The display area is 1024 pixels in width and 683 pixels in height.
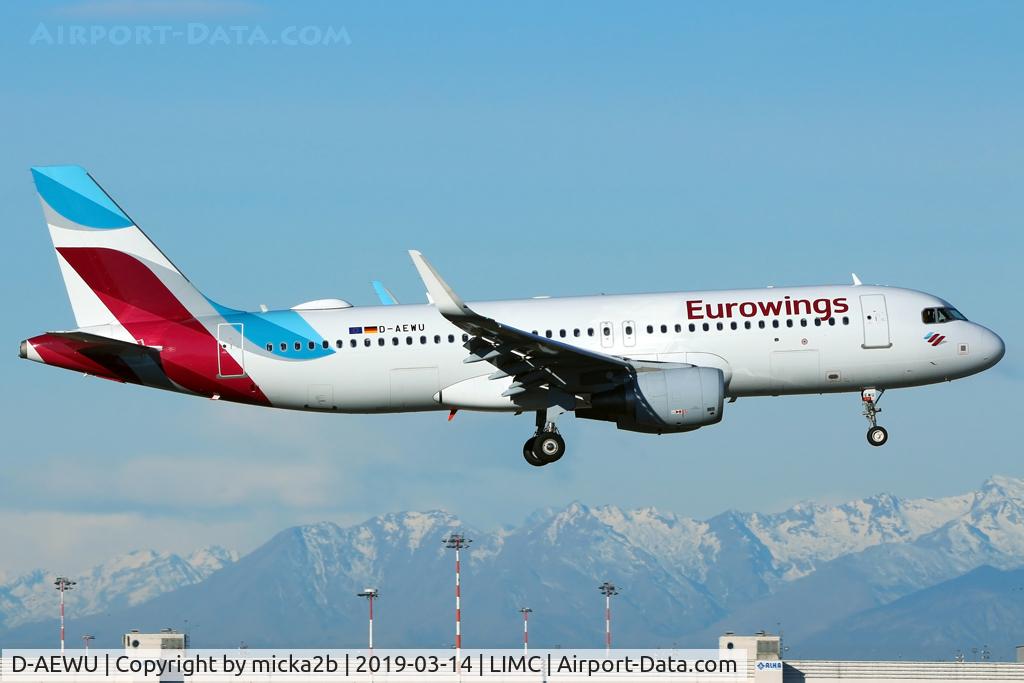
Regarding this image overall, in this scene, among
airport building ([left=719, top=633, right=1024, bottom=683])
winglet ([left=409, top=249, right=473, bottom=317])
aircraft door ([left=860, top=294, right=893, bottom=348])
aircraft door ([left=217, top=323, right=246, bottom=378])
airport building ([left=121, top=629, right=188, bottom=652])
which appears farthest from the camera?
airport building ([left=121, top=629, right=188, bottom=652])

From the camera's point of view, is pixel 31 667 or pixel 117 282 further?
pixel 31 667

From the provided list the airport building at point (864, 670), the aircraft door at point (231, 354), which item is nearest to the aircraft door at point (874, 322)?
the aircraft door at point (231, 354)

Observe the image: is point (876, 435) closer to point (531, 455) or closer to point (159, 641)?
point (531, 455)

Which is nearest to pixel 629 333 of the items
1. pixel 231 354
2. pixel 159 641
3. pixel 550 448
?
pixel 550 448

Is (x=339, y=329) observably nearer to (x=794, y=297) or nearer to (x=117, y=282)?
(x=117, y=282)

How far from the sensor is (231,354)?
58.7 metres

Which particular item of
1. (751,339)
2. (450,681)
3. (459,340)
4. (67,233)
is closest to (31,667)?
(450,681)

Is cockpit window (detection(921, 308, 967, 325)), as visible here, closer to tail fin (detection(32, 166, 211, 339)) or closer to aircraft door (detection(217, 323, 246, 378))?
aircraft door (detection(217, 323, 246, 378))

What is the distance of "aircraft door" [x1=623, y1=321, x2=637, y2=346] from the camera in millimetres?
57625

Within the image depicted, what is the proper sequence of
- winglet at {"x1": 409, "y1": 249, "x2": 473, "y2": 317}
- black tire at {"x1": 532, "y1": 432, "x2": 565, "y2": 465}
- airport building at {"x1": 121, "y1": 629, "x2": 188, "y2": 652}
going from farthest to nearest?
airport building at {"x1": 121, "y1": 629, "x2": 188, "y2": 652}, black tire at {"x1": 532, "y1": 432, "x2": 565, "y2": 465}, winglet at {"x1": 409, "y1": 249, "x2": 473, "y2": 317}

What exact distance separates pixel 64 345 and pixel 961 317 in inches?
1128

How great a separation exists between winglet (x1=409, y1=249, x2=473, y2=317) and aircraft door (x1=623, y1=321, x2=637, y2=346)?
691 cm

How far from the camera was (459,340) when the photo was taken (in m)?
58.0

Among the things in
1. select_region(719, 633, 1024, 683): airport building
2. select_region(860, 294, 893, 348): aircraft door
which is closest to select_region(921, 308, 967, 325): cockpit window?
select_region(860, 294, 893, 348): aircraft door
